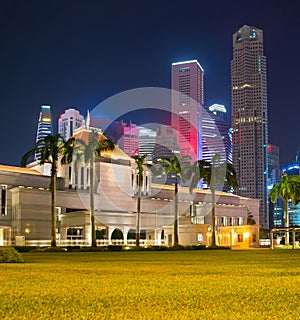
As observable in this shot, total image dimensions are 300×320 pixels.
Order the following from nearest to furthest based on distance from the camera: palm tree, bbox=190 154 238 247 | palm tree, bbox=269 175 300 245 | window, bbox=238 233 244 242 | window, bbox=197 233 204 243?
palm tree, bbox=190 154 238 247
window, bbox=197 233 204 243
palm tree, bbox=269 175 300 245
window, bbox=238 233 244 242

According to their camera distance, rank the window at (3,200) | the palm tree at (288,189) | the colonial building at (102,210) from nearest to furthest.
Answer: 1. the colonial building at (102,210)
2. the window at (3,200)
3. the palm tree at (288,189)

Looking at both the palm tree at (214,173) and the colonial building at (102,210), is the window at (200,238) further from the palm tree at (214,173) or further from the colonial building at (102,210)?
the palm tree at (214,173)

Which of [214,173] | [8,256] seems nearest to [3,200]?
[214,173]

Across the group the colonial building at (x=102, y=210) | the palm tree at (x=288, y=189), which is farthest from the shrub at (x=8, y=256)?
the palm tree at (x=288, y=189)

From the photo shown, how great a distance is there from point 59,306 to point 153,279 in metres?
4.38

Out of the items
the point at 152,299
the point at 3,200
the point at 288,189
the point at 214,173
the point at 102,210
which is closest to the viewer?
the point at 152,299

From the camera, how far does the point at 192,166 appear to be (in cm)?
6744

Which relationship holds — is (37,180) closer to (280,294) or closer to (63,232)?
(63,232)

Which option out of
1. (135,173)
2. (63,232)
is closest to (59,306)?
(63,232)

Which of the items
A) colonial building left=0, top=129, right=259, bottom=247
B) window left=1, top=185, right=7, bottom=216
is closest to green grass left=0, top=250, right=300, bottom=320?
colonial building left=0, top=129, right=259, bottom=247

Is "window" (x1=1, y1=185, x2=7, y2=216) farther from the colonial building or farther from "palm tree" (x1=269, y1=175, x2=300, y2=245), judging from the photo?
"palm tree" (x1=269, y1=175, x2=300, y2=245)

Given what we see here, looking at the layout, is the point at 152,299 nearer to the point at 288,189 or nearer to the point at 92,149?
the point at 92,149

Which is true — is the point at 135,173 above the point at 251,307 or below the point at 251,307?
above

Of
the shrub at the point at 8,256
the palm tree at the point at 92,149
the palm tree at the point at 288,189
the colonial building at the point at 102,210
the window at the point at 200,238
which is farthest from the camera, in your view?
the palm tree at the point at 288,189
